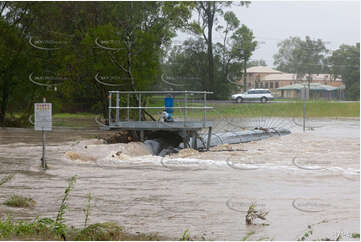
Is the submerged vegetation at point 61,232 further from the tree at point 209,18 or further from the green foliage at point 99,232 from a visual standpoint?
the tree at point 209,18

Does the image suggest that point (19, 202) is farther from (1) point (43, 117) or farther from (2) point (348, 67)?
(2) point (348, 67)

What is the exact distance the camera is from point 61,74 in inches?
1396

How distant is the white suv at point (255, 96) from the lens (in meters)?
51.3

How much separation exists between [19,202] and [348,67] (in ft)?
194

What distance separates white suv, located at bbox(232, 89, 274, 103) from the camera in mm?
51312

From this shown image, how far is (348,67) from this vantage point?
66.2 metres

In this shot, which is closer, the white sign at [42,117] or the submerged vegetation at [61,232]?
the submerged vegetation at [61,232]

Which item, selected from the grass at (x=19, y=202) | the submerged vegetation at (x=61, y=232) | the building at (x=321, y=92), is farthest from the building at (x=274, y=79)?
the submerged vegetation at (x=61, y=232)

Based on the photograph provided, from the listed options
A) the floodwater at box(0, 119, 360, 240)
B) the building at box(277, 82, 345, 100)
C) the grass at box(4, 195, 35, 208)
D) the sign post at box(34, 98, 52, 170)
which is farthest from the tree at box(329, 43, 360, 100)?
the grass at box(4, 195, 35, 208)

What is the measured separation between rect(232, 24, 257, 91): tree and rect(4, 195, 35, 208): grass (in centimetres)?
3792

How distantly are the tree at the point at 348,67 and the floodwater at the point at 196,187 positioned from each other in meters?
40.3

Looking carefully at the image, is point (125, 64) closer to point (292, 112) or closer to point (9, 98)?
point (9, 98)

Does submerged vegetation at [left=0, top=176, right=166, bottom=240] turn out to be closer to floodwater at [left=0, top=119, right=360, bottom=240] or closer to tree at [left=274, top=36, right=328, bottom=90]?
floodwater at [left=0, top=119, right=360, bottom=240]

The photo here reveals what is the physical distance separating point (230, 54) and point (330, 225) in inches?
1636
